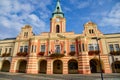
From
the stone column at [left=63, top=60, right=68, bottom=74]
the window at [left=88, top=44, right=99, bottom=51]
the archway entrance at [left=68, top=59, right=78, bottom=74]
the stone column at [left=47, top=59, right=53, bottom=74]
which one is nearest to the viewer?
the stone column at [left=63, top=60, right=68, bottom=74]

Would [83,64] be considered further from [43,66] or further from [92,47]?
[43,66]

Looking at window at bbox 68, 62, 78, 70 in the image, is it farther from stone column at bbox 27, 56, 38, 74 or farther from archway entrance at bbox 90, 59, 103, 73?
stone column at bbox 27, 56, 38, 74

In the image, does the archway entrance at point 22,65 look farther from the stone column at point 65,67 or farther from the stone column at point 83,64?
the stone column at point 83,64

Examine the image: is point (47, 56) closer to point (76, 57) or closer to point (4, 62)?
point (76, 57)

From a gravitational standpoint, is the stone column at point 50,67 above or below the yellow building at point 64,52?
below

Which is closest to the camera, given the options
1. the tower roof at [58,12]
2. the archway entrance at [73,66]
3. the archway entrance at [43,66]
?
the archway entrance at [73,66]

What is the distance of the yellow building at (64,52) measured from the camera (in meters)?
27.9

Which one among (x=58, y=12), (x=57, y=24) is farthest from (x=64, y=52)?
(x=58, y=12)

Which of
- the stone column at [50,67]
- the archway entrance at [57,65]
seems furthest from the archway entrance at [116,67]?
the stone column at [50,67]

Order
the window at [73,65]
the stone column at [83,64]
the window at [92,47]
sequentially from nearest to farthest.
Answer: the stone column at [83,64] → the window at [92,47] → the window at [73,65]

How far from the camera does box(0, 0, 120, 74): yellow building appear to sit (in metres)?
27.9

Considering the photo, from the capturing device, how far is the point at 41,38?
3198 cm

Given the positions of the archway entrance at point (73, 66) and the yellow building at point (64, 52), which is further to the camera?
the archway entrance at point (73, 66)

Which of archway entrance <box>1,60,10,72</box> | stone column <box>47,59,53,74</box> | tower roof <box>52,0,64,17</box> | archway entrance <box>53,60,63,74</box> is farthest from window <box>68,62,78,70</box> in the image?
archway entrance <box>1,60,10,72</box>
